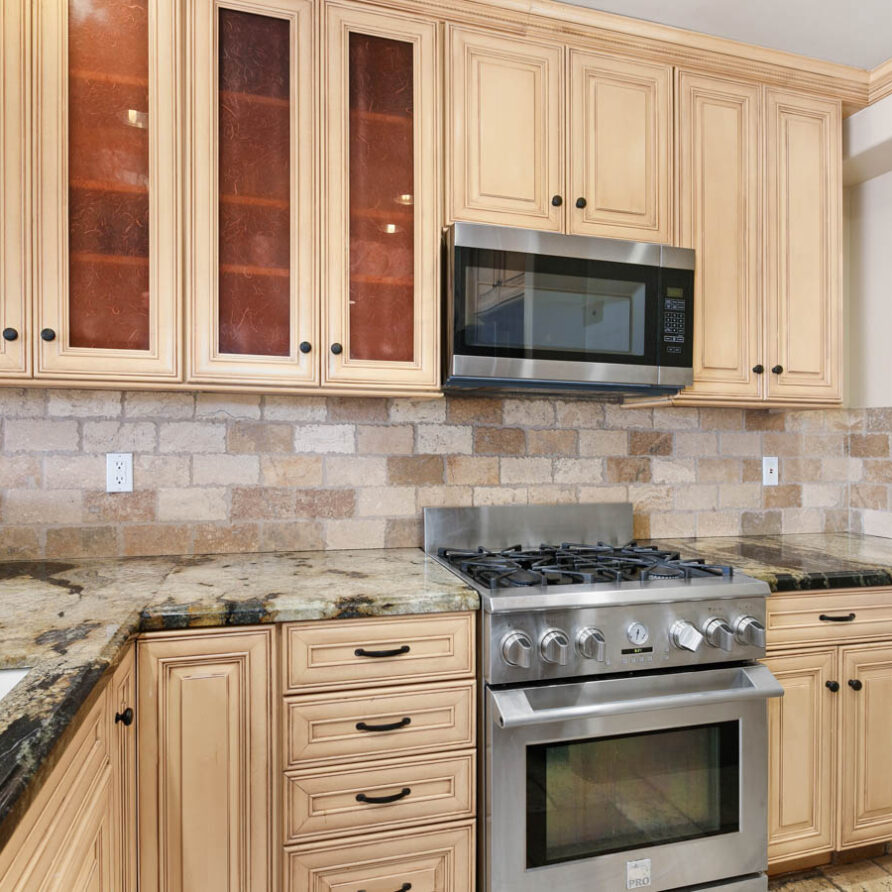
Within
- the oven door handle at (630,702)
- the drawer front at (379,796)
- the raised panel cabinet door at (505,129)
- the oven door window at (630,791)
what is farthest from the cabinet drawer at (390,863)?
the raised panel cabinet door at (505,129)

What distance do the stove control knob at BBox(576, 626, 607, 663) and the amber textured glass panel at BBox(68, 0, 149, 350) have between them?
1.37 meters

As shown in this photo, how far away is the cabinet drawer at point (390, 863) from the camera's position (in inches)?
59.7

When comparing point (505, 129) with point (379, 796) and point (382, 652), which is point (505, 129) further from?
point (379, 796)

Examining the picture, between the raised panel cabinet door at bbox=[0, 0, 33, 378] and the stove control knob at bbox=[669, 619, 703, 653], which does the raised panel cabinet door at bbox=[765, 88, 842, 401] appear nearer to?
the stove control knob at bbox=[669, 619, 703, 653]

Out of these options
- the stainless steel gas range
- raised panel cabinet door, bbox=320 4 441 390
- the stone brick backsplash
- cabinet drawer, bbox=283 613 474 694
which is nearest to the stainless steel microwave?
raised panel cabinet door, bbox=320 4 441 390

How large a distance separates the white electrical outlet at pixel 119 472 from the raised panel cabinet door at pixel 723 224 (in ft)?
6.02

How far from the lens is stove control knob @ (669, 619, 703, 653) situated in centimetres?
165

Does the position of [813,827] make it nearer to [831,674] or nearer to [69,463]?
[831,674]

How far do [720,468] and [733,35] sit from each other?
5.07 feet

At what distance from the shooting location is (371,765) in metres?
1.54

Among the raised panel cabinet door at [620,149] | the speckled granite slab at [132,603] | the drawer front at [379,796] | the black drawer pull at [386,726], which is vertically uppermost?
the raised panel cabinet door at [620,149]

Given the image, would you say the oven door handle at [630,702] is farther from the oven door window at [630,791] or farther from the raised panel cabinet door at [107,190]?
the raised panel cabinet door at [107,190]

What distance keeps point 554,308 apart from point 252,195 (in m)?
0.94

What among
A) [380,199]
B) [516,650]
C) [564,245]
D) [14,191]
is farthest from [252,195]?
[516,650]
